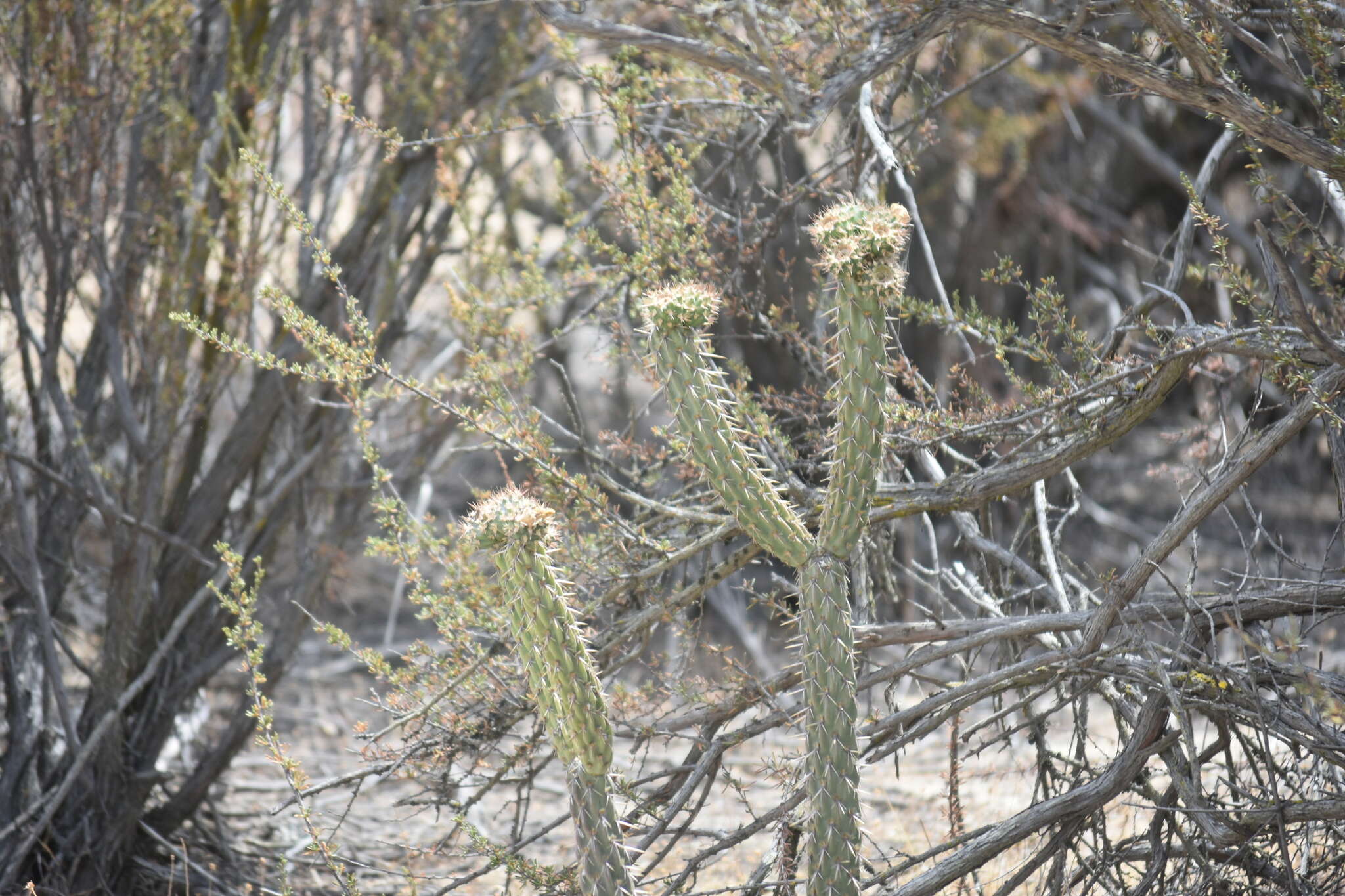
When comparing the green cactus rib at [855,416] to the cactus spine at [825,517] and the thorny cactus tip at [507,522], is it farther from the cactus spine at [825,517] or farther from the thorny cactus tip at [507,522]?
the thorny cactus tip at [507,522]

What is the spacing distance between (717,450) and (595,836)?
767 mm

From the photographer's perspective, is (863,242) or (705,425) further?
(705,425)

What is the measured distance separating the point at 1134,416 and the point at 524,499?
57.3 inches

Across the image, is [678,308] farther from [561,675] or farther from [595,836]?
[595,836]

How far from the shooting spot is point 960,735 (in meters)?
2.85

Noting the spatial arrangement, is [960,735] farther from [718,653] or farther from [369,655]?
[369,655]

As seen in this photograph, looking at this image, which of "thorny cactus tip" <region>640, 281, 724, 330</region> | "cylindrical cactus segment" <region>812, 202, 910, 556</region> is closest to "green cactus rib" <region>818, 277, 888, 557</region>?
"cylindrical cactus segment" <region>812, 202, 910, 556</region>

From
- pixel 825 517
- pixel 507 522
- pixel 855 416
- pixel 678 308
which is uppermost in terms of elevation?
pixel 678 308

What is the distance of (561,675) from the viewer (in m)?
2.14

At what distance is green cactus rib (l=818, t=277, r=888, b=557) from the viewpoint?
2.16m

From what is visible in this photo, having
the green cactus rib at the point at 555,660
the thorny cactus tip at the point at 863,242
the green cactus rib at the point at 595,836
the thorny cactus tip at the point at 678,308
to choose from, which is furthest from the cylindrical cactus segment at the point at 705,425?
the green cactus rib at the point at 595,836

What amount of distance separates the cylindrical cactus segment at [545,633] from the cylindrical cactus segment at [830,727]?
0.41 m

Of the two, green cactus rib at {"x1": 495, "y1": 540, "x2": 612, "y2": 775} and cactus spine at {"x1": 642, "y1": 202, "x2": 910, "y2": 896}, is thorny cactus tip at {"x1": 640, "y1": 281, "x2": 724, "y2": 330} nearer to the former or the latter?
cactus spine at {"x1": 642, "y1": 202, "x2": 910, "y2": 896}

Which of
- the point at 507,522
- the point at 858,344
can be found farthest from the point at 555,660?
the point at 858,344
